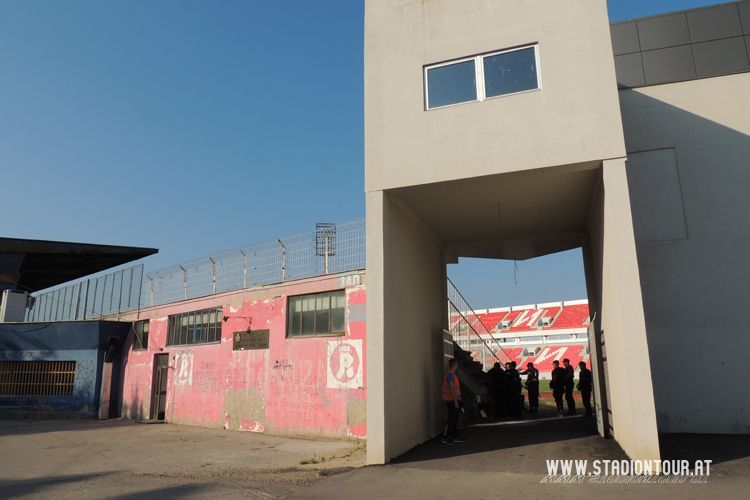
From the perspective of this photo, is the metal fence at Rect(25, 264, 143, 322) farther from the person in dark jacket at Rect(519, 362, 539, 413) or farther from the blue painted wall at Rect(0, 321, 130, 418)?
the person in dark jacket at Rect(519, 362, 539, 413)

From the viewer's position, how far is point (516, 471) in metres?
7.05

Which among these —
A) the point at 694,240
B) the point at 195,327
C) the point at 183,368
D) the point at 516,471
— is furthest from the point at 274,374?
the point at 694,240

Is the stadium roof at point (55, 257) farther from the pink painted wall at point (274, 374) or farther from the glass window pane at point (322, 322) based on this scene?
the glass window pane at point (322, 322)

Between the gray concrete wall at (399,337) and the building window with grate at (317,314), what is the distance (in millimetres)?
2275

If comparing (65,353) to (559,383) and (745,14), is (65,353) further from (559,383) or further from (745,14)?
(745,14)

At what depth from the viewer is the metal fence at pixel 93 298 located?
69.3 feet

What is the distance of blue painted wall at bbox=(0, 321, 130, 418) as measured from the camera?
65.2ft

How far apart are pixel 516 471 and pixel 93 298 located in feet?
74.2

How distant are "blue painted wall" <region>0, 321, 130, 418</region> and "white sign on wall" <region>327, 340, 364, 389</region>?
1222 centimetres

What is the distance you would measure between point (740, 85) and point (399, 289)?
8297 millimetres

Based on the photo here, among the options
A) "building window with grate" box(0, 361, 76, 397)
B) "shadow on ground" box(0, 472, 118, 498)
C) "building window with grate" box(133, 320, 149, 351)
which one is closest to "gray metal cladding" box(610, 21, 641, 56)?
"shadow on ground" box(0, 472, 118, 498)

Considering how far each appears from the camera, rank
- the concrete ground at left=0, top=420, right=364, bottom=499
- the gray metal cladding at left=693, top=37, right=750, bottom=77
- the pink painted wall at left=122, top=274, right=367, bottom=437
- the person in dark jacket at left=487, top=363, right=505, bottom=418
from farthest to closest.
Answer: the person in dark jacket at left=487, top=363, right=505, bottom=418, the pink painted wall at left=122, top=274, right=367, bottom=437, the gray metal cladding at left=693, top=37, right=750, bottom=77, the concrete ground at left=0, top=420, right=364, bottom=499

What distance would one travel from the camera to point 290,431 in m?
12.7

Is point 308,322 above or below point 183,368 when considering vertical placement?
above
